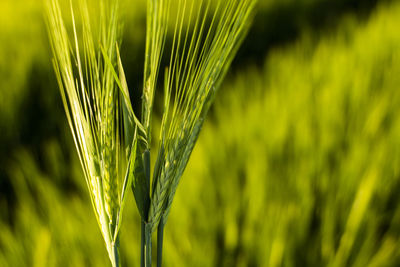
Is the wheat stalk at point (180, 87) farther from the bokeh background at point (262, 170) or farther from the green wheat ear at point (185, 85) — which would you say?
the bokeh background at point (262, 170)

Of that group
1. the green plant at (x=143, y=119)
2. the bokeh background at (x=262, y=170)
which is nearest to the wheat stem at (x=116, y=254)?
the green plant at (x=143, y=119)

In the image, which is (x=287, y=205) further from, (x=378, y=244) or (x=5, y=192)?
(x=5, y=192)

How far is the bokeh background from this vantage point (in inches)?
31.4

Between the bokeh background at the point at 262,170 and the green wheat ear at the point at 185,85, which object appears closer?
the green wheat ear at the point at 185,85

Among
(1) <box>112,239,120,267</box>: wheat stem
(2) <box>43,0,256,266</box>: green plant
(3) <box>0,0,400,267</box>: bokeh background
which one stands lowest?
(3) <box>0,0,400,267</box>: bokeh background

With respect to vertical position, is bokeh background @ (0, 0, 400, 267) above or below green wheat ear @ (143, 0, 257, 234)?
below

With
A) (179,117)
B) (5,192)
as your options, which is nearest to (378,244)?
(179,117)

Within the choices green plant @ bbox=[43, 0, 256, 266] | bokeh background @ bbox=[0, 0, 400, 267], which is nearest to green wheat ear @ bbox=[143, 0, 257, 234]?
green plant @ bbox=[43, 0, 256, 266]

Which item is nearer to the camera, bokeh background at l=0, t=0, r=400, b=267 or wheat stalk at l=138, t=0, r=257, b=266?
wheat stalk at l=138, t=0, r=257, b=266

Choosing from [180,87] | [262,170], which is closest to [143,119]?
[180,87]

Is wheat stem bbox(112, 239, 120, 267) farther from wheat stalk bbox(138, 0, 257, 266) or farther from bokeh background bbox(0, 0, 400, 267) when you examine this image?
bokeh background bbox(0, 0, 400, 267)

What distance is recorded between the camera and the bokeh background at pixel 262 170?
0.80m

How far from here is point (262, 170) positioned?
37.3 inches

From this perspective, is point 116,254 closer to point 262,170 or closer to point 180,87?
point 180,87
